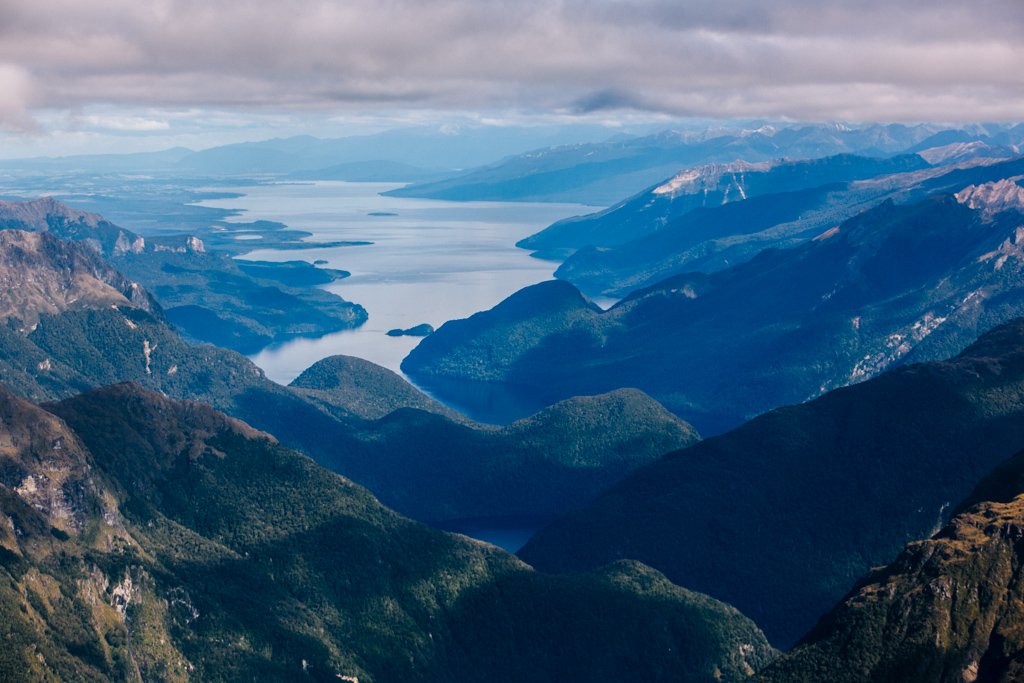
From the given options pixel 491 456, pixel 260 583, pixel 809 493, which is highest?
pixel 260 583

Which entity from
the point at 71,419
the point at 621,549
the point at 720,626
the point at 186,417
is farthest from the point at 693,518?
the point at 71,419

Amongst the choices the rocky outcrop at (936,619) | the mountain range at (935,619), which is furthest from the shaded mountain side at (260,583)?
the mountain range at (935,619)

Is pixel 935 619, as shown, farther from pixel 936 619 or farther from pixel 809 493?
pixel 809 493

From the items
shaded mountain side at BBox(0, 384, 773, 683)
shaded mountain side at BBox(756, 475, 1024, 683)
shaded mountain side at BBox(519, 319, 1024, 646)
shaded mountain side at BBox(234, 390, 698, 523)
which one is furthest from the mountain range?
shaded mountain side at BBox(234, 390, 698, 523)

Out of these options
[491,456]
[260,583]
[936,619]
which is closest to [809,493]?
[491,456]

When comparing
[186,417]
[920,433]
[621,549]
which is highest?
[186,417]

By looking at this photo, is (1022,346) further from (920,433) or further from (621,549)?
(621,549)

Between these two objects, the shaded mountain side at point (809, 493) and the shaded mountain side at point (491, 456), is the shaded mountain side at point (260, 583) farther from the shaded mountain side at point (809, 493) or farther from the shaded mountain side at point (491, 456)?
the shaded mountain side at point (491, 456)

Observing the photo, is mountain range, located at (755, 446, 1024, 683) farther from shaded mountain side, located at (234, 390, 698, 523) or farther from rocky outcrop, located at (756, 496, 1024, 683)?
shaded mountain side, located at (234, 390, 698, 523)
